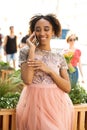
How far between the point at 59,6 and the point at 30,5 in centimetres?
112

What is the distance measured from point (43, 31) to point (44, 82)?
0.35m

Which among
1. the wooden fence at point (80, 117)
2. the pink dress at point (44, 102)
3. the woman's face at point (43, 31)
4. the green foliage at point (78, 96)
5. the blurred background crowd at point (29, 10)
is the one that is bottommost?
the wooden fence at point (80, 117)

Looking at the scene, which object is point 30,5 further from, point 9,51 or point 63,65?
point 63,65

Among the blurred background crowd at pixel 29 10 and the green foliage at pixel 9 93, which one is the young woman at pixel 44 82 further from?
the blurred background crowd at pixel 29 10

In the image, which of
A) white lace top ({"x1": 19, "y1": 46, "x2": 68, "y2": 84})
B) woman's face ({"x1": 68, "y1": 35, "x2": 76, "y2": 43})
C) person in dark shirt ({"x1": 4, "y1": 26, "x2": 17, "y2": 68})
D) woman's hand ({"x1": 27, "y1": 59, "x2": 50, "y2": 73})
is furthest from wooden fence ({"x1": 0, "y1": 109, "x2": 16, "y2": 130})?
person in dark shirt ({"x1": 4, "y1": 26, "x2": 17, "y2": 68})

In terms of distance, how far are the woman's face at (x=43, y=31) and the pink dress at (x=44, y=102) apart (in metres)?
0.10

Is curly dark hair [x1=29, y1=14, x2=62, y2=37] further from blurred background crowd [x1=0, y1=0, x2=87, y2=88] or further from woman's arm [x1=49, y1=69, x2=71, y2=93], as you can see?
blurred background crowd [x1=0, y1=0, x2=87, y2=88]

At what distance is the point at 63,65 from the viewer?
89.7 inches

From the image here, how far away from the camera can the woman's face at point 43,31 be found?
2.17 meters

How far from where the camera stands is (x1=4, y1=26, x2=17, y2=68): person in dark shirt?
7.93m

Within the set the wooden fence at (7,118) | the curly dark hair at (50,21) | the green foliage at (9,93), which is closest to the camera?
the curly dark hair at (50,21)

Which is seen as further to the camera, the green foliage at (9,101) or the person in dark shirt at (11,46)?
the person in dark shirt at (11,46)

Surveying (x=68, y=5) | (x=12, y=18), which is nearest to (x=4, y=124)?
(x=12, y=18)

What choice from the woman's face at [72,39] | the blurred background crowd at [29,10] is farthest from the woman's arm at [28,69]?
the blurred background crowd at [29,10]
